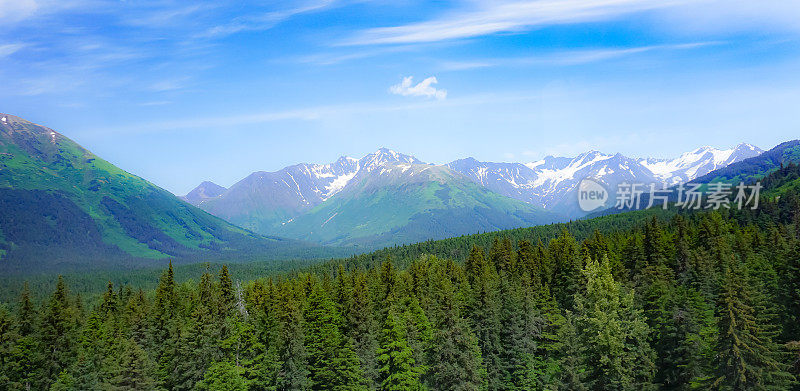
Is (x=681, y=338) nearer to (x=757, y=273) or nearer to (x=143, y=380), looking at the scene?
(x=757, y=273)

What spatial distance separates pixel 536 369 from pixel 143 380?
5360cm

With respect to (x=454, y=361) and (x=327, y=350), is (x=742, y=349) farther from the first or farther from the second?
(x=327, y=350)

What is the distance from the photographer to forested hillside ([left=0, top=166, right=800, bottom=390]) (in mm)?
50406

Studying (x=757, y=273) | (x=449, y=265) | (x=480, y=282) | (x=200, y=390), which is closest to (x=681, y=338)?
(x=757, y=273)

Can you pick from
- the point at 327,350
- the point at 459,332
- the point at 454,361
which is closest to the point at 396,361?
the point at 454,361

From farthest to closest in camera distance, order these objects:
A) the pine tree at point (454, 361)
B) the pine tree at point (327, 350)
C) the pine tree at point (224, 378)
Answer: the pine tree at point (327, 350), the pine tree at point (224, 378), the pine tree at point (454, 361)

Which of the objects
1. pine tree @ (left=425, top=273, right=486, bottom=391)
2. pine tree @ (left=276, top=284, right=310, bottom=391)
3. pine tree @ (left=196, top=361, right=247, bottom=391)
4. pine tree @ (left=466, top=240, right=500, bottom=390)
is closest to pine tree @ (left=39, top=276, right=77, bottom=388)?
pine tree @ (left=196, top=361, right=247, bottom=391)

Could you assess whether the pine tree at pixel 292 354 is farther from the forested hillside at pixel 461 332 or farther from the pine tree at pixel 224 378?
the pine tree at pixel 224 378

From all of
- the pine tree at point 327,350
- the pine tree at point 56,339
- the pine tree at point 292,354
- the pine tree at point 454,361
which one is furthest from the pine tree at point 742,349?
the pine tree at point 56,339

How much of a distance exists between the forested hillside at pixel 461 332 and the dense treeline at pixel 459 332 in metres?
0.20

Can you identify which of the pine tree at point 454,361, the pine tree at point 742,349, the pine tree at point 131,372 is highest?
the pine tree at point 742,349

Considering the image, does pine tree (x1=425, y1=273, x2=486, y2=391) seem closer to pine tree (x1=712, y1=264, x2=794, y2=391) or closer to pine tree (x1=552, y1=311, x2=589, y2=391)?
pine tree (x1=552, y1=311, x2=589, y2=391)

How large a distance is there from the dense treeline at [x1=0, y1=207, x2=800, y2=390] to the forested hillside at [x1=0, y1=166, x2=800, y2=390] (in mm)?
204

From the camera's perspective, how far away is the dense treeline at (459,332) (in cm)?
5050
